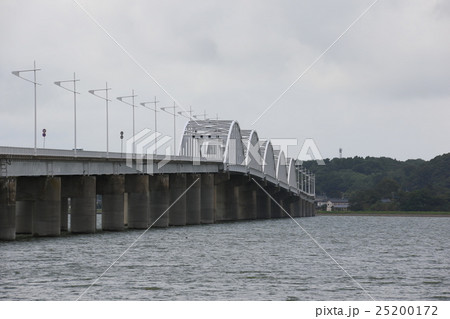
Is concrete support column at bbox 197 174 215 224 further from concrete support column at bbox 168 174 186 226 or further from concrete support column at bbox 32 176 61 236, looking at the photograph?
concrete support column at bbox 32 176 61 236

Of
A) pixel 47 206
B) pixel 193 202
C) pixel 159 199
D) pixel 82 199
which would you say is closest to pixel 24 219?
pixel 82 199

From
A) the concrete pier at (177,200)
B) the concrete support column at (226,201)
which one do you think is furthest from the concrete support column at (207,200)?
the concrete support column at (226,201)

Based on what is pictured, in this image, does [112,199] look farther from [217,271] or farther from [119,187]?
[217,271]

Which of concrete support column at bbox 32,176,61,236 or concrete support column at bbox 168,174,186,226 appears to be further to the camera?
concrete support column at bbox 168,174,186,226

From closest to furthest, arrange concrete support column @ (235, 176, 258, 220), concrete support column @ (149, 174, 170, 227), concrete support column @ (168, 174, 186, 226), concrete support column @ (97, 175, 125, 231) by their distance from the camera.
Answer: concrete support column @ (97, 175, 125, 231), concrete support column @ (149, 174, 170, 227), concrete support column @ (168, 174, 186, 226), concrete support column @ (235, 176, 258, 220)

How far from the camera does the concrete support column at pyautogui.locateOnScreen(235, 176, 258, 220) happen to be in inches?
7067

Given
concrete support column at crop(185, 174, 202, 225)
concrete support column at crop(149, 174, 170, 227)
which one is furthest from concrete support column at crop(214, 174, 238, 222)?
concrete support column at crop(149, 174, 170, 227)

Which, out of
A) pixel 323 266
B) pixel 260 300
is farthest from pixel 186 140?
pixel 260 300

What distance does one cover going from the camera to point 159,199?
388 ft

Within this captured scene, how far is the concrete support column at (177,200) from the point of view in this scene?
126 meters

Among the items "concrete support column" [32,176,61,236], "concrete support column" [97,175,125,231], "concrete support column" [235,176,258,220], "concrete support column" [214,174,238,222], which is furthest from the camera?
"concrete support column" [235,176,258,220]

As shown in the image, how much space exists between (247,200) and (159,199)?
2726 inches

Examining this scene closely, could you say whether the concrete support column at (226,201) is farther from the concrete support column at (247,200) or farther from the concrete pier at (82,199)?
the concrete pier at (82,199)
